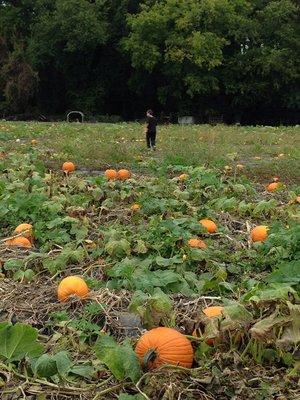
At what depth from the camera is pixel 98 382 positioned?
8.46 feet

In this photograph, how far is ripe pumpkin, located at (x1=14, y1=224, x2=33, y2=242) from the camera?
4934 millimetres

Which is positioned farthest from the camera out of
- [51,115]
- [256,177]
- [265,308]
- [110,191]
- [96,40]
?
[51,115]

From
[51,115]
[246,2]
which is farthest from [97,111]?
[246,2]

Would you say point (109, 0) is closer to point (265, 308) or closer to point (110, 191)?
point (110, 191)

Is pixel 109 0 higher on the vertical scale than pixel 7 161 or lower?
higher

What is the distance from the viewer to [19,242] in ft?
15.8

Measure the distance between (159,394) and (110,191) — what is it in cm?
438

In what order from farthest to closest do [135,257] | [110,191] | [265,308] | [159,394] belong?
[110,191]
[135,257]
[265,308]
[159,394]

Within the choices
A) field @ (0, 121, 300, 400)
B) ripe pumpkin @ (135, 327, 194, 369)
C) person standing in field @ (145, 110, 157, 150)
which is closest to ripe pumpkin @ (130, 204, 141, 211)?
field @ (0, 121, 300, 400)

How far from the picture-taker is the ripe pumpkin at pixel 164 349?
2.60 meters

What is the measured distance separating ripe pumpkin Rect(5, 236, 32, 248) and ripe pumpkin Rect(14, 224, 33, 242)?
2.3 inches

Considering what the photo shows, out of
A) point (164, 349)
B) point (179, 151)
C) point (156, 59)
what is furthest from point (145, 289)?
point (156, 59)

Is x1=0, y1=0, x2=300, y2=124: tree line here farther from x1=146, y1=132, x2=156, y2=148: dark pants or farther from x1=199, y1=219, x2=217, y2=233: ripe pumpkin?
x1=199, y1=219, x2=217, y2=233: ripe pumpkin

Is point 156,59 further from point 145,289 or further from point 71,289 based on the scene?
point 145,289
